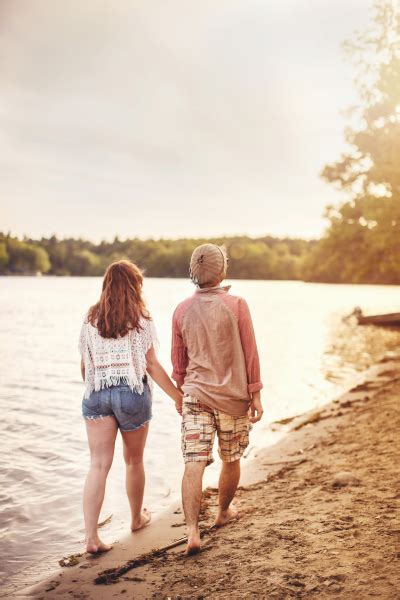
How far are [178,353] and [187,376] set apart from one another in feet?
0.63

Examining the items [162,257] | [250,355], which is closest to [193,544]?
[250,355]

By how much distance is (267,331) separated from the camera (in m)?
31.6

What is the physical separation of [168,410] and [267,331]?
20.8 meters

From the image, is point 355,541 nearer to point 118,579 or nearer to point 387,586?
point 387,586

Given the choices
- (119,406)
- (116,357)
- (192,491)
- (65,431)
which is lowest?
(65,431)

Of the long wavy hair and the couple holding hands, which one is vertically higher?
the long wavy hair

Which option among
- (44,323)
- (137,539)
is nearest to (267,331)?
(44,323)

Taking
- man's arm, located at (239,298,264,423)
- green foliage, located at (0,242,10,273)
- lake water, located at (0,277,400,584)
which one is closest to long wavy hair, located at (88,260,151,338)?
man's arm, located at (239,298,264,423)

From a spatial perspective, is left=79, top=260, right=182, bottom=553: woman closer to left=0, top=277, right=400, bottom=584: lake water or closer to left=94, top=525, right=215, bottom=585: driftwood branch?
left=94, top=525, right=215, bottom=585: driftwood branch

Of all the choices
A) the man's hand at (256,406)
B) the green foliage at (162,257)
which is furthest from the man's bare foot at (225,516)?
the green foliage at (162,257)

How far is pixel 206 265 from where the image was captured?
167 inches

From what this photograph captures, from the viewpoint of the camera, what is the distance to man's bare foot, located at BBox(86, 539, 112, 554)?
445 cm

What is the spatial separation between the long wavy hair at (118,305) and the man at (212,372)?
14.3 inches

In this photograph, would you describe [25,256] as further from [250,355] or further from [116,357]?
[250,355]
